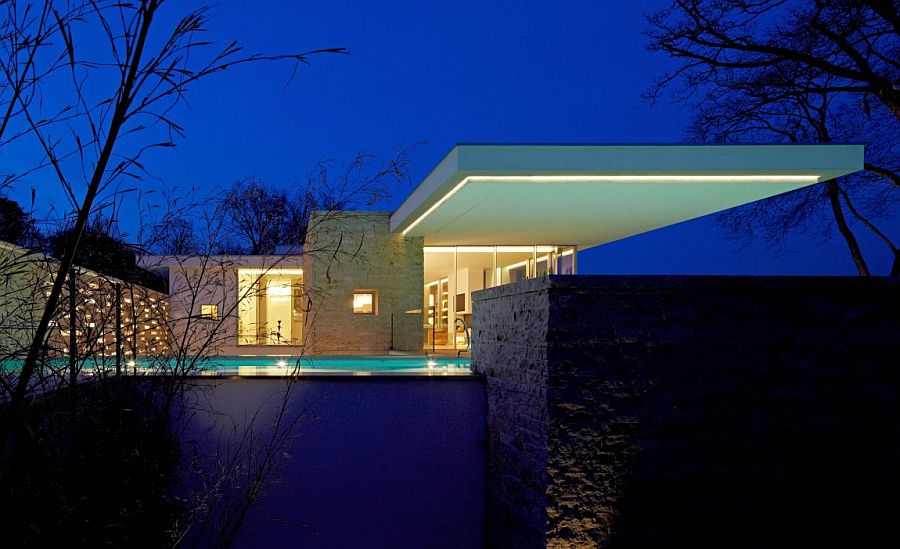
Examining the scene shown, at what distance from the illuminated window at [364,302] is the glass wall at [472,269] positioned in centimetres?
219

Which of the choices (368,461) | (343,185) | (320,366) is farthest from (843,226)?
(343,185)

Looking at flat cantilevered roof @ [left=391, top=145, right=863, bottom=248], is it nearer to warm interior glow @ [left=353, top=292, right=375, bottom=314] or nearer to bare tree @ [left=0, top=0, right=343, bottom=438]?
warm interior glow @ [left=353, top=292, right=375, bottom=314]

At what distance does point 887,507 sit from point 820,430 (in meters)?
0.63

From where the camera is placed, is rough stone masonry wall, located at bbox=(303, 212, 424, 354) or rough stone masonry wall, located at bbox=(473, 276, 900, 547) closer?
rough stone masonry wall, located at bbox=(473, 276, 900, 547)

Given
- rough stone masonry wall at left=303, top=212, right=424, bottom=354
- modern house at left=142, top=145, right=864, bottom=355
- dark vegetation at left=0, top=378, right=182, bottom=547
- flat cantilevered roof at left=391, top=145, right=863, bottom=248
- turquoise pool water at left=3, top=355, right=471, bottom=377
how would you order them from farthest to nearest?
rough stone masonry wall at left=303, top=212, right=424, bottom=354, flat cantilevered roof at left=391, top=145, right=863, bottom=248, modern house at left=142, top=145, right=864, bottom=355, turquoise pool water at left=3, top=355, right=471, bottom=377, dark vegetation at left=0, top=378, right=182, bottom=547

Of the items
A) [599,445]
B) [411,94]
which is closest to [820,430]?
[599,445]

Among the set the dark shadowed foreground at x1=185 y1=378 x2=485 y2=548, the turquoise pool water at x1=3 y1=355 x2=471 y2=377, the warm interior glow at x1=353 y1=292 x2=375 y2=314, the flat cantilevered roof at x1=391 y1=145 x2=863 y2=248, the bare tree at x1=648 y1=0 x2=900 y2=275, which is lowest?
the dark shadowed foreground at x1=185 y1=378 x2=485 y2=548

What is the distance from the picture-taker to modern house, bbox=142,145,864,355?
7.00 m

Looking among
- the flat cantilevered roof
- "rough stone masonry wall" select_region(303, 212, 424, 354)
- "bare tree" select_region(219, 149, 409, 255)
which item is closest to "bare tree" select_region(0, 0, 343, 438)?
"bare tree" select_region(219, 149, 409, 255)

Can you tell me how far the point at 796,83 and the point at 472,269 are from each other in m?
7.28

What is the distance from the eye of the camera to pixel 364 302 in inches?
494

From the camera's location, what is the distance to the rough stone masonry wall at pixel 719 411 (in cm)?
441

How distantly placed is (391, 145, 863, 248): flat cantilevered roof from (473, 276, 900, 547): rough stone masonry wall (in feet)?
9.60

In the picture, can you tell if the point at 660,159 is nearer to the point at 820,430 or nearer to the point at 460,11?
the point at 820,430
